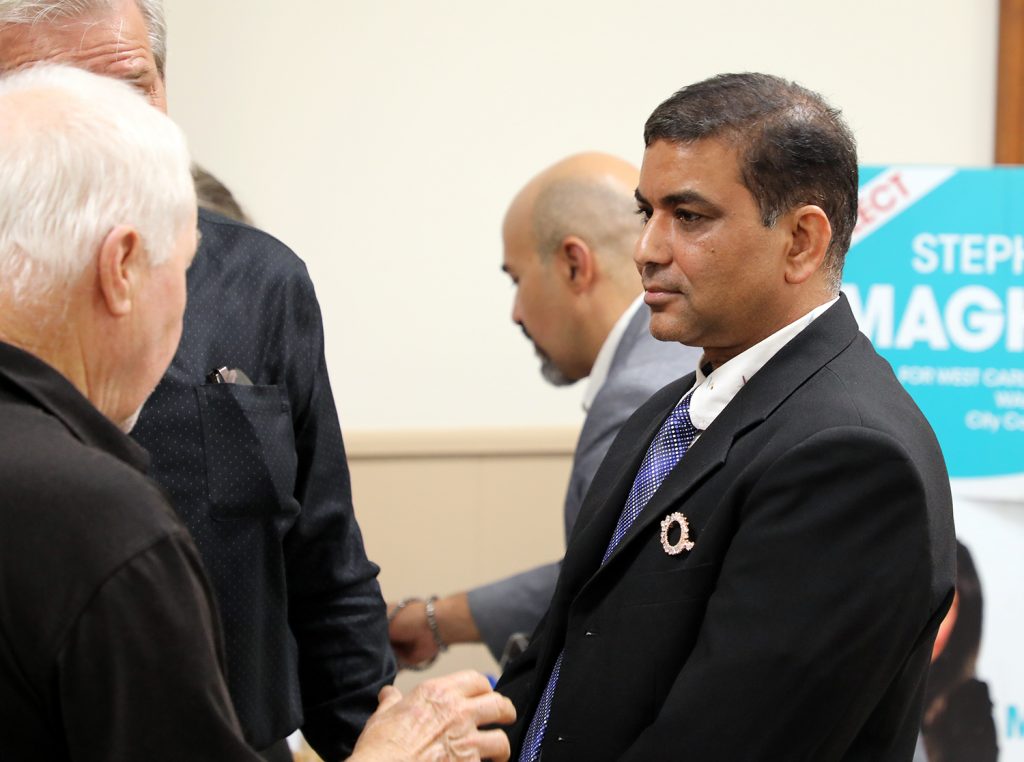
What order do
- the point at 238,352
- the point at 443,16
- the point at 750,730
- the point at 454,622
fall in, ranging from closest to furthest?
the point at 750,730, the point at 238,352, the point at 454,622, the point at 443,16

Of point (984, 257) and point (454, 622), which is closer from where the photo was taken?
point (454, 622)

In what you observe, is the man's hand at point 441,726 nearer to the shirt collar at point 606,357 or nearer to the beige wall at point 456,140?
the shirt collar at point 606,357

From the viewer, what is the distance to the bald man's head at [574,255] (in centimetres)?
265

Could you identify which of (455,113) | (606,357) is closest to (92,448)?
(606,357)

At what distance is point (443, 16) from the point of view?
369 centimetres

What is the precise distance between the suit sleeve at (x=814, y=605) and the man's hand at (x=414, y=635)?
1.40 metres

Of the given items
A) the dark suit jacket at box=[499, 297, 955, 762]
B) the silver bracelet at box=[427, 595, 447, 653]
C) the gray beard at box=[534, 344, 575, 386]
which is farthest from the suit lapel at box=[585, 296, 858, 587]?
the gray beard at box=[534, 344, 575, 386]

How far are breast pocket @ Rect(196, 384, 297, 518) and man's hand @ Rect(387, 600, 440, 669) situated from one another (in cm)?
105

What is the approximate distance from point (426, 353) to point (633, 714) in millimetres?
2497

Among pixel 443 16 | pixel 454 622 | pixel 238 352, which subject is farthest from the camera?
pixel 443 16

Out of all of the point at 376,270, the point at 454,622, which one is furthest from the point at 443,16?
the point at 454,622

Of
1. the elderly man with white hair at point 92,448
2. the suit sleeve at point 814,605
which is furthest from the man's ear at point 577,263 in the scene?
the elderly man with white hair at point 92,448

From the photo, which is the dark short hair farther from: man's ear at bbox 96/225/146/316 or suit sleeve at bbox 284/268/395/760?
man's ear at bbox 96/225/146/316

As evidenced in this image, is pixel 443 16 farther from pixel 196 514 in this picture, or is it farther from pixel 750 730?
pixel 750 730
